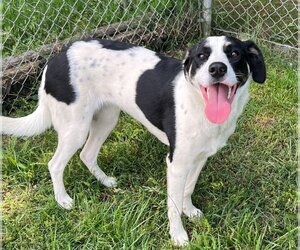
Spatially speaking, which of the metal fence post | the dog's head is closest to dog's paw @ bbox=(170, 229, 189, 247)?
the dog's head

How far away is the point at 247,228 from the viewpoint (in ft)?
8.98

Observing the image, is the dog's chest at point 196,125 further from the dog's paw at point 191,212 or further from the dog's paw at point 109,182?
the dog's paw at point 109,182

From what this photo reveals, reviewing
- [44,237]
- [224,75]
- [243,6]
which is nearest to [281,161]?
[224,75]

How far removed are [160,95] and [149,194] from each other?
2.22 ft

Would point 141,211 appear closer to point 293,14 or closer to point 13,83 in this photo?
point 13,83

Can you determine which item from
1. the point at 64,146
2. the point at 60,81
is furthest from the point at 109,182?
the point at 60,81

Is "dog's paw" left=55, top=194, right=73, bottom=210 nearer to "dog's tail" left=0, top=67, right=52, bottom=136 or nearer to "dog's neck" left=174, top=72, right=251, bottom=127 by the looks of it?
"dog's tail" left=0, top=67, right=52, bottom=136

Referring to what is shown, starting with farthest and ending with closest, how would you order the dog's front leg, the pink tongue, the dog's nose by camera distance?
the dog's front leg
the pink tongue
the dog's nose

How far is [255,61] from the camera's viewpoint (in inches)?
98.5

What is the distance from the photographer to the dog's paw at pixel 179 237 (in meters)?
2.72

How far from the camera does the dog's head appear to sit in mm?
2307

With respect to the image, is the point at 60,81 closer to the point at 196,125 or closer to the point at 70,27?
→ the point at 196,125

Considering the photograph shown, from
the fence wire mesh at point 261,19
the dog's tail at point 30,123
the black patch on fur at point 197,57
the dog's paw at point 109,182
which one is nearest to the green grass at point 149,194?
the dog's paw at point 109,182

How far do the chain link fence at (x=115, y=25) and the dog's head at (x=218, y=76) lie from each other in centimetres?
188
